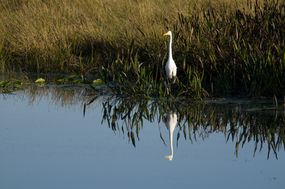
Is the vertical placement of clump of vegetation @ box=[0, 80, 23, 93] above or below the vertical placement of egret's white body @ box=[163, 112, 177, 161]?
above

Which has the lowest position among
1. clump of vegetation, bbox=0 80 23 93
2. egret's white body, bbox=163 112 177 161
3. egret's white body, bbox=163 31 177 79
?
egret's white body, bbox=163 112 177 161

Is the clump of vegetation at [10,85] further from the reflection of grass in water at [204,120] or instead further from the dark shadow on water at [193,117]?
the reflection of grass in water at [204,120]

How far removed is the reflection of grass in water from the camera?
29.0 feet

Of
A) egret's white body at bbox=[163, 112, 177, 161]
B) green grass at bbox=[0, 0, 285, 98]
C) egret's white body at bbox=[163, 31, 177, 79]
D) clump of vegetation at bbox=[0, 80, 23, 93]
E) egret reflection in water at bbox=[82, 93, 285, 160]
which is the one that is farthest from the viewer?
clump of vegetation at bbox=[0, 80, 23, 93]

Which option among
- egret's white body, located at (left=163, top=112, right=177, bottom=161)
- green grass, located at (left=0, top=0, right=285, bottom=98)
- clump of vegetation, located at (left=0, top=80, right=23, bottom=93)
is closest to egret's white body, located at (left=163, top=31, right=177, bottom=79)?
green grass, located at (left=0, top=0, right=285, bottom=98)

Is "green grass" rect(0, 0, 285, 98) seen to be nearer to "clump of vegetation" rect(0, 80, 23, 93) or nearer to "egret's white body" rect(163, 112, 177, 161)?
"egret's white body" rect(163, 112, 177, 161)

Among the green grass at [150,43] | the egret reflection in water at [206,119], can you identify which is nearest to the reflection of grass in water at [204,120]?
the egret reflection in water at [206,119]

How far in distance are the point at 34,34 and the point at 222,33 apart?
340cm

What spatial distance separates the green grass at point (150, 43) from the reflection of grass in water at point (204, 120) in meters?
0.20

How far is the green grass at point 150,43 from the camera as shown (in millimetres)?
10531

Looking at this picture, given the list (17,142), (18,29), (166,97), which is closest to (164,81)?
(166,97)

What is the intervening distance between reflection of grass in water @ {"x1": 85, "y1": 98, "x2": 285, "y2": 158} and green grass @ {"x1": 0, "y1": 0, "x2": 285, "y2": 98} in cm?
20

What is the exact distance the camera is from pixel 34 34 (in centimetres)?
1330

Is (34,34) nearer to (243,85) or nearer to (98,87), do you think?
(98,87)
